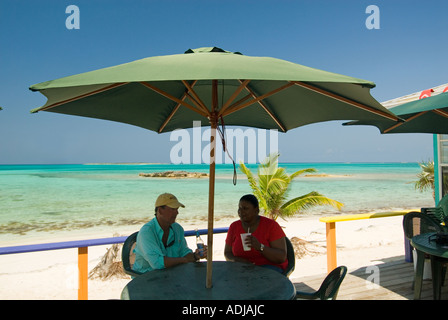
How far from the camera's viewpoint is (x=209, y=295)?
185cm

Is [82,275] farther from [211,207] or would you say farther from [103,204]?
[103,204]

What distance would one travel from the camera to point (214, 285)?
1.99m

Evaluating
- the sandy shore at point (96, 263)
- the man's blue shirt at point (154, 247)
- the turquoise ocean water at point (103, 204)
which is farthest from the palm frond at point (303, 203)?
the turquoise ocean water at point (103, 204)

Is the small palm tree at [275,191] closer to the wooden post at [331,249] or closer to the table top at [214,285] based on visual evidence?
the wooden post at [331,249]

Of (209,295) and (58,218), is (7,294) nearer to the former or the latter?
(209,295)

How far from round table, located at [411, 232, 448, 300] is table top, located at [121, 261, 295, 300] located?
1.75 meters

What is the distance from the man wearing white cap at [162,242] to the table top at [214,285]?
103 mm

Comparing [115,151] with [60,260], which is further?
[115,151]

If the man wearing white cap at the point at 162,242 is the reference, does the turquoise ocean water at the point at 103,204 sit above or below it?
below

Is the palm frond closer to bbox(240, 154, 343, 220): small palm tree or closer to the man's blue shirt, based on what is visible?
bbox(240, 154, 343, 220): small palm tree

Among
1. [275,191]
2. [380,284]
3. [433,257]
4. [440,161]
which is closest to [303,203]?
[275,191]

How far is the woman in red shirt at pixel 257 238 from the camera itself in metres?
2.71

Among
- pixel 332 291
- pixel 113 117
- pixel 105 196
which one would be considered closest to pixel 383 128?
pixel 332 291

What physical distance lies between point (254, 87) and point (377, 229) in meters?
11.4
